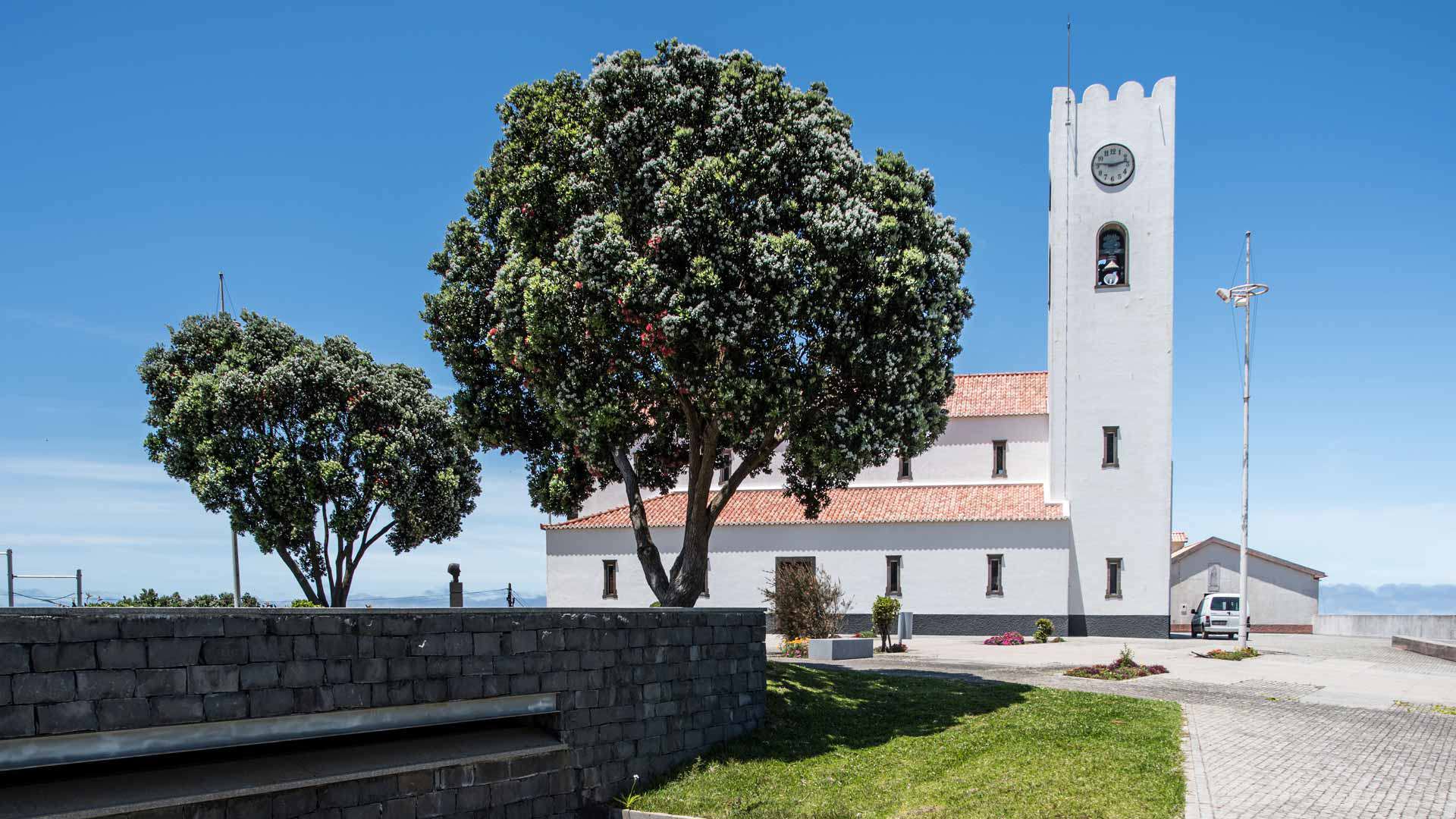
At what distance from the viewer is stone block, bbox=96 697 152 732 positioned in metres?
8.45

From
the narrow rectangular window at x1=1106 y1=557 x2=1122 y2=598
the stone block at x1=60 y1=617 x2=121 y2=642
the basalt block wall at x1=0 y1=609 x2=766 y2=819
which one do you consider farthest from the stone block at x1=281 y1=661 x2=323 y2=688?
the narrow rectangular window at x1=1106 y1=557 x2=1122 y2=598

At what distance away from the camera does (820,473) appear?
19.2 meters

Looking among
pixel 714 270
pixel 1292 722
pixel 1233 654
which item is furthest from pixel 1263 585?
pixel 714 270

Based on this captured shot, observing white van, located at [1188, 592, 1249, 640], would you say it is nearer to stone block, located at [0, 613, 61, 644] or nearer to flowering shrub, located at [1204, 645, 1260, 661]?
flowering shrub, located at [1204, 645, 1260, 661]

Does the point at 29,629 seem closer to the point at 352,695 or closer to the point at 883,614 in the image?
the point at 352,695

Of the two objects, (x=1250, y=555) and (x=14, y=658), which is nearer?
(x=14, y=658)

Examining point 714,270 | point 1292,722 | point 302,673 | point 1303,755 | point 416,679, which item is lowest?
point 1292,722

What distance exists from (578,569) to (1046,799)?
29913 millimetres

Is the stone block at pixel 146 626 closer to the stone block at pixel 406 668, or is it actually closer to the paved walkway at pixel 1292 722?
the stone block at pixel 406 668

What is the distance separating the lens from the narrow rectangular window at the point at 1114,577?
3509cm

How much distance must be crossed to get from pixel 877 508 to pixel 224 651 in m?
30.3

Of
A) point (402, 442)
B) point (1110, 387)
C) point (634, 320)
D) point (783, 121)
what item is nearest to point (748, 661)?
point (634, 320)

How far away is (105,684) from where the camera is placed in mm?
8477

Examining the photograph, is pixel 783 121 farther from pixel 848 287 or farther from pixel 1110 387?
pixel 1110 387
